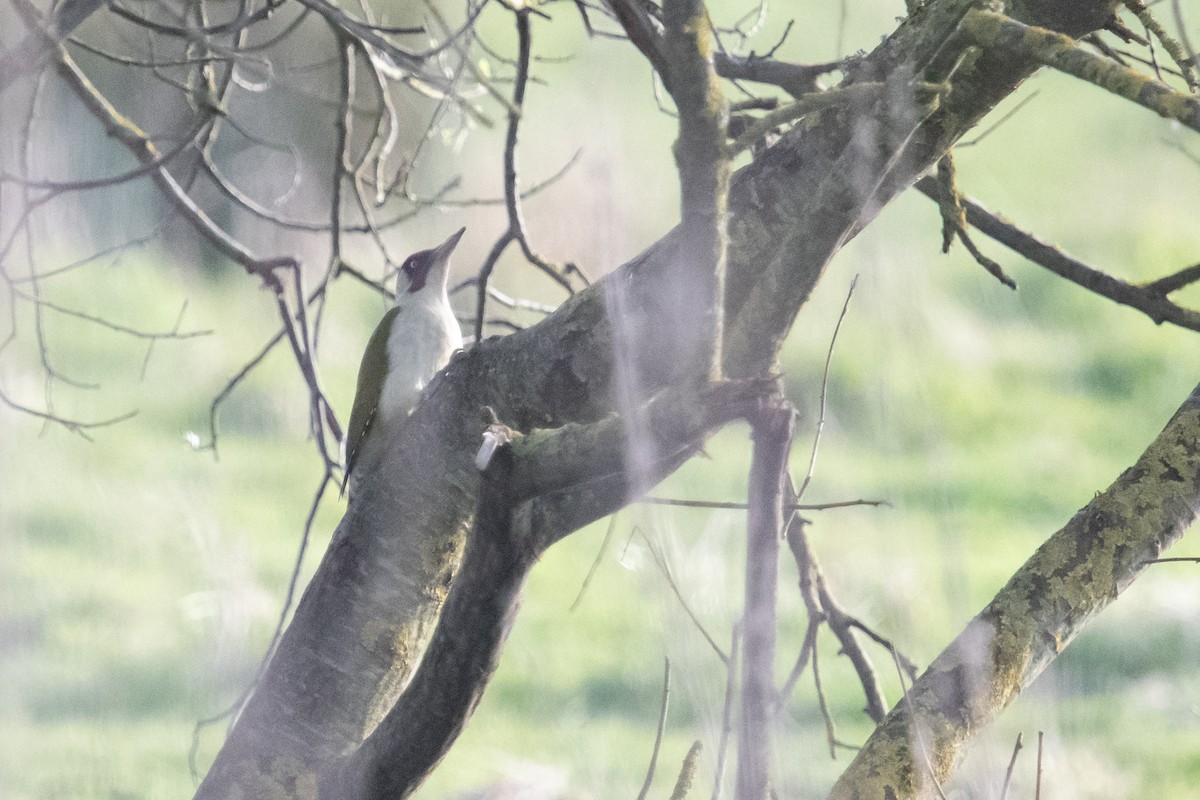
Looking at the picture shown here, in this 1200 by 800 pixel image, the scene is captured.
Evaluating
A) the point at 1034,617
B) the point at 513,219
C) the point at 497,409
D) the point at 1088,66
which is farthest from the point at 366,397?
the point at 1088,66

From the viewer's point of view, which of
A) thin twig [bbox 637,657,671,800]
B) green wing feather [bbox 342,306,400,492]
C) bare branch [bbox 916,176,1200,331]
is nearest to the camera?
thin twig [bbox 637,657,671,800]

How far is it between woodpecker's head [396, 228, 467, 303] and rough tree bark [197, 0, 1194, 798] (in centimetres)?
160

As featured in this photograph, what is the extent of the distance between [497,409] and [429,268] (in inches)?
67.7

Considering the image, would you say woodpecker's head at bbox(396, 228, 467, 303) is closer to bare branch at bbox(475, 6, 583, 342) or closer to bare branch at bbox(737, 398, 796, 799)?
bare branch at bbox(475, 6, 583, 342)

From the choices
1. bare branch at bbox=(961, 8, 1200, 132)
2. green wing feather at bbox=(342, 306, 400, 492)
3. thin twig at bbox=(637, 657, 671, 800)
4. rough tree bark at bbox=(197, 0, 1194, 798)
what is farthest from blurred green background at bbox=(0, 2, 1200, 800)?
green wing feather at bbox=(342, 306, 400, 492)

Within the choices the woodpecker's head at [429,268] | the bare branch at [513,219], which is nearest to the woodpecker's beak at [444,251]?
the woodpecker's head at [429,268]

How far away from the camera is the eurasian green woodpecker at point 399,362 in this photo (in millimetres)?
2695

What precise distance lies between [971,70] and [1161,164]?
6925 mm

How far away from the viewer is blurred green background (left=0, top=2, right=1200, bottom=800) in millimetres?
1824

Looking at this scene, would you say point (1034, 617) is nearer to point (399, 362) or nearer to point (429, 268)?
point (399, 362)

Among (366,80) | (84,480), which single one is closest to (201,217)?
(84,480)

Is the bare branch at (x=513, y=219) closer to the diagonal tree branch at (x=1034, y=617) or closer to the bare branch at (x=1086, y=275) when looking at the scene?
the bare branch at (x=1086, y=275)

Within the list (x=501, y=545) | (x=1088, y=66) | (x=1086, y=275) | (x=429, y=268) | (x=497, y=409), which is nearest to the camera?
(x=1088, y=66)

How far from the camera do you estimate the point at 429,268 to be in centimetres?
315
